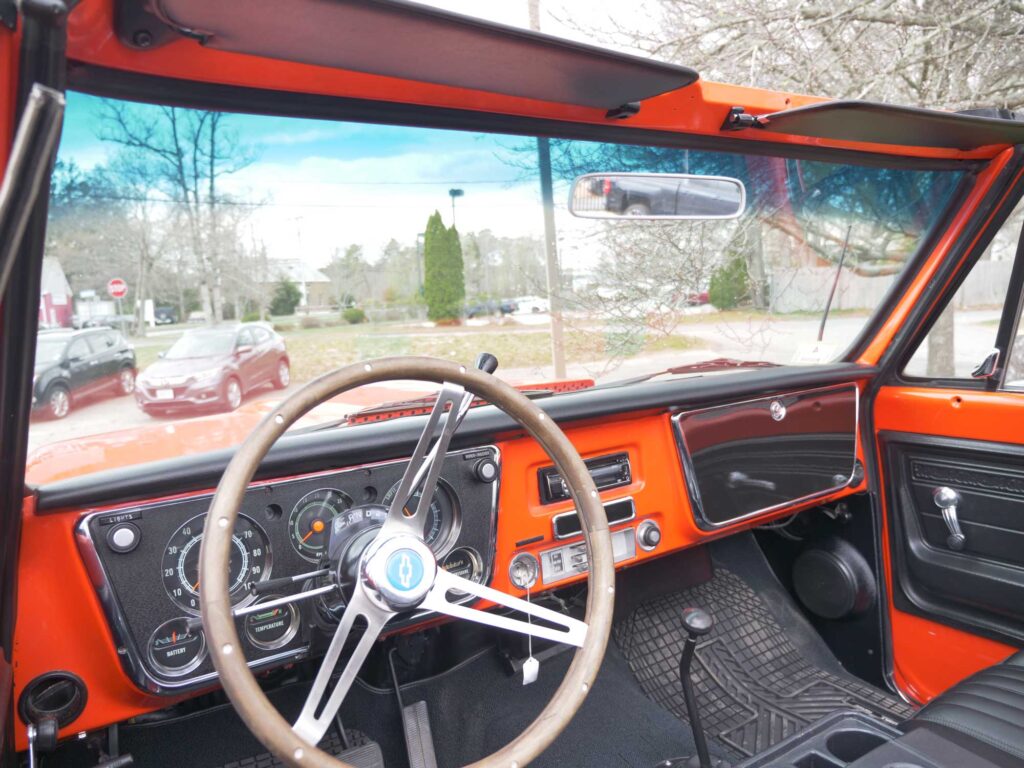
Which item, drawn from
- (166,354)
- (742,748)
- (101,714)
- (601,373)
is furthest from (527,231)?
(742,748)

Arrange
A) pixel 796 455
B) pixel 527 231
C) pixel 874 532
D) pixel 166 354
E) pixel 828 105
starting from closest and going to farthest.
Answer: pixel 166 354
pixel 828 105
pixel 527 231
pixel 796 455
pixel 874 532

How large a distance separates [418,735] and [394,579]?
4.09 ft

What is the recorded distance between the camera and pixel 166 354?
166 centimetres

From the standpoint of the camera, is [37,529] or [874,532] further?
[874,532]

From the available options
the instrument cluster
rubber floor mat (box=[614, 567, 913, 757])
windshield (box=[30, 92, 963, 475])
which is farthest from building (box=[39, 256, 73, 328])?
rubber floor mat (box=[614, 567, 913, 757])

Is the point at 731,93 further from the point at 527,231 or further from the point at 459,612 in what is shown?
the point at 459,612

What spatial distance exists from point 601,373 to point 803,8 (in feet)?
11.8

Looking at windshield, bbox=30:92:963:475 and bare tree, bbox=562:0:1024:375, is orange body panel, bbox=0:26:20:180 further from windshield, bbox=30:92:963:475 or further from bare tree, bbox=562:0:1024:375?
bare tree, bbox=562:0:1024:375

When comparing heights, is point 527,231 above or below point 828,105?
below

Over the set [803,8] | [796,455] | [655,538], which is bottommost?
[655,538]

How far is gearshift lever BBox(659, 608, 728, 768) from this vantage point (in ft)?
6.98

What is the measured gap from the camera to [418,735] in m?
2.41

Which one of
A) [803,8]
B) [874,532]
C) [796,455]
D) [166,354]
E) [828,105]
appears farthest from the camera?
[803,8]

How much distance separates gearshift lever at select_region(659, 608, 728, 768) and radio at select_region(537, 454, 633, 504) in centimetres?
46
